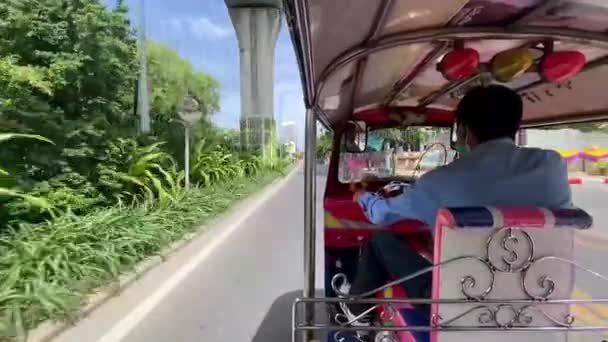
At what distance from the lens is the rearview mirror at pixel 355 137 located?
4.88 metres

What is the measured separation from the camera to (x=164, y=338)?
16.5ft

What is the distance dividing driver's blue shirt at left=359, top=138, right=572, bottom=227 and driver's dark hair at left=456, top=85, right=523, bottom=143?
0.05m

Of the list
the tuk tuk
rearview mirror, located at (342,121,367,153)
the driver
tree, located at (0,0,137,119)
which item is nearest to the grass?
tree, located at (0,0,137,119)

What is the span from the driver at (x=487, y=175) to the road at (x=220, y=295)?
8.68ft

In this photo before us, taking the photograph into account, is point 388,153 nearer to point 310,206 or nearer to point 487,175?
point 310,206

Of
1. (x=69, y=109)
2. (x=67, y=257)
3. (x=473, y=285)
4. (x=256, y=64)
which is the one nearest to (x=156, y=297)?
(x=67, y=257)

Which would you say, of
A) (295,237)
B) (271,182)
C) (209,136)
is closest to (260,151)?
(271,182)

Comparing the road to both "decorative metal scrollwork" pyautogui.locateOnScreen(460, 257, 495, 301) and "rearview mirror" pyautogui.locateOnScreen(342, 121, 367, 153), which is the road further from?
"decorative metal scrollwork" pyautogui.locateOnScreen(460, 257, 495, 301)

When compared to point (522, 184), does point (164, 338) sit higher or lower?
lower

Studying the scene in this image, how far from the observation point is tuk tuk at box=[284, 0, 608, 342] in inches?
91.2

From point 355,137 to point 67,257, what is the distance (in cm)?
341

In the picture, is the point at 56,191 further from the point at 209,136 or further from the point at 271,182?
the point at 271,182

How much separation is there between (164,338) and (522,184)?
3545 millimetres

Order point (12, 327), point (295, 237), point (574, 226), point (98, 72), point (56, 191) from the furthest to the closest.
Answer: point (295, 237), point (98, 72), point (56, 191), point (12, 327), point (574, 226)
